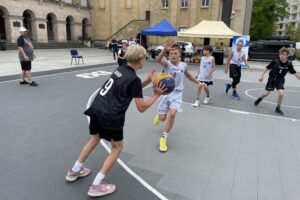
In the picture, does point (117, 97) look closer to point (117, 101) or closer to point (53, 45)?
point (117, 101)

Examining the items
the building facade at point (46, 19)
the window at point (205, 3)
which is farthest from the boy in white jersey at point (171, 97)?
the window at point (205, 3)

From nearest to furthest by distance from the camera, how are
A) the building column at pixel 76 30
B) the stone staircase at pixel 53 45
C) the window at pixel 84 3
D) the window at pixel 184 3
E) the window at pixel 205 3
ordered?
1. the stone staircase at pixel 53 45
2. the window at pixel 205 3
3. the window at pixel 184 3
4. the building column at pixel 76 30
5. the window at pixel 84 3

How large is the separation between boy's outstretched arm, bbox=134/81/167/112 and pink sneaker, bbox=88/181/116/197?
1.16 m

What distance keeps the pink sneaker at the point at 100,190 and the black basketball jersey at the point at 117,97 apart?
831 millimetres

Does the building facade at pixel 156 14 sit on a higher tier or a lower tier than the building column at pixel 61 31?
higher

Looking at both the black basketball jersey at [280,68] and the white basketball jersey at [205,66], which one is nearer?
the black basketball jersey at [280,68]

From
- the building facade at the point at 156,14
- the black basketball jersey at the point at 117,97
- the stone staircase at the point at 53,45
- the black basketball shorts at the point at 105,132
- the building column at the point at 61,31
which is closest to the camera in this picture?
the black basketball jersey at the point at 117,97

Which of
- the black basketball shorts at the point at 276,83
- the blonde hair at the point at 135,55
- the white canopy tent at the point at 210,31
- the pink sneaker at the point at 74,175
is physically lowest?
the pink sneaker at the point at 74,175

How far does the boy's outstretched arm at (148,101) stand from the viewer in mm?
2928

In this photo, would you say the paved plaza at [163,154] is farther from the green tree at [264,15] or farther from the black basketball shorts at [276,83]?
the green tree at [264,15]

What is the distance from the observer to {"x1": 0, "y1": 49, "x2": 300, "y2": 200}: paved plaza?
11.1 ft

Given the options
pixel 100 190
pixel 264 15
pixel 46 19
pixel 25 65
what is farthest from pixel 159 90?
pixel 264 15

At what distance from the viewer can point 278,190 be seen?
3.48 meters

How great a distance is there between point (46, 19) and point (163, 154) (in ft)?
104
